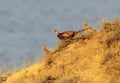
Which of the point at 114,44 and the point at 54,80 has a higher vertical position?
the point at 114,44

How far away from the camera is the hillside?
12.7 m

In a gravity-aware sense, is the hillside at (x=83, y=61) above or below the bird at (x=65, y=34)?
below

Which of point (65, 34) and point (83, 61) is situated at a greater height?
point (65, 34)

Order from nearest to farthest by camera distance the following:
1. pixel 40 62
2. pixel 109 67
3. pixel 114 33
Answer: pixel 109 67, pixel 114 33, pixel 40 62

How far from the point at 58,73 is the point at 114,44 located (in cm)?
198

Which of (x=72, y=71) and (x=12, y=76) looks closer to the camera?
(x=72, y=71)

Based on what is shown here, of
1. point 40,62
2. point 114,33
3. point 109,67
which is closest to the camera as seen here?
point 109,67

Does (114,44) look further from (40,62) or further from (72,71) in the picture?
(40,62)

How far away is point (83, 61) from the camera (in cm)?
1346

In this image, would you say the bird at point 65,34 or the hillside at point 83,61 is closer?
the hillside at point 83,61

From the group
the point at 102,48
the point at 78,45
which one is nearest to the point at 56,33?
the point at 78,45

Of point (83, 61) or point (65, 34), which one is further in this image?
point (65, 34)

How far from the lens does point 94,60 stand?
1328cm

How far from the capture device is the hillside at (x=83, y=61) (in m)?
12.7
